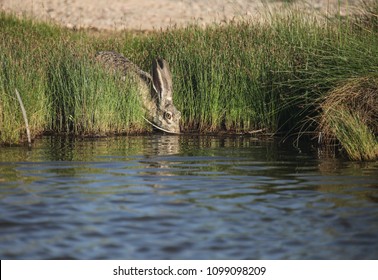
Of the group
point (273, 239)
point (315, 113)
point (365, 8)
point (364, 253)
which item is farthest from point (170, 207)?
point (365, 8)

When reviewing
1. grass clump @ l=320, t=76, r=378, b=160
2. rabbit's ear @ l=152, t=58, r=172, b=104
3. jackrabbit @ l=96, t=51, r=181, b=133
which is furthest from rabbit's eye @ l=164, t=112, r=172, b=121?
grass clump @ l=320, t=76, r=378, b=160

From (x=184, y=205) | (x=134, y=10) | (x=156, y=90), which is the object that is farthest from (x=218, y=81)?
(x=134, y=10)

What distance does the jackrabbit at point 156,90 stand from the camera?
1325cm

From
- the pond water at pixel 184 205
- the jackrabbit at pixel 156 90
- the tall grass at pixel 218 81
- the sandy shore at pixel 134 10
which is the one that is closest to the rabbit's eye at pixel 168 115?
the jackrabbit at pixel 156 90

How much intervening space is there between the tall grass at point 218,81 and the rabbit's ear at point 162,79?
31cm

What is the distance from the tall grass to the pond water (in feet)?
3.73

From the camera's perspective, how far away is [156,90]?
13484 mm

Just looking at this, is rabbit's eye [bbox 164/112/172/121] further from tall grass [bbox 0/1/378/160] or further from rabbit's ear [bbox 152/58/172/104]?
tall grass [bbox 0/1/378/160]

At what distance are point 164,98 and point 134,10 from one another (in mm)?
17782

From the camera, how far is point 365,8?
1267 centimetres

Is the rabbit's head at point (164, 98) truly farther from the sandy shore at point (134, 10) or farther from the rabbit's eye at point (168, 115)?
the sandy shore at point (134, 10)

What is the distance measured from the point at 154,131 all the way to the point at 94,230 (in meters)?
6.98
